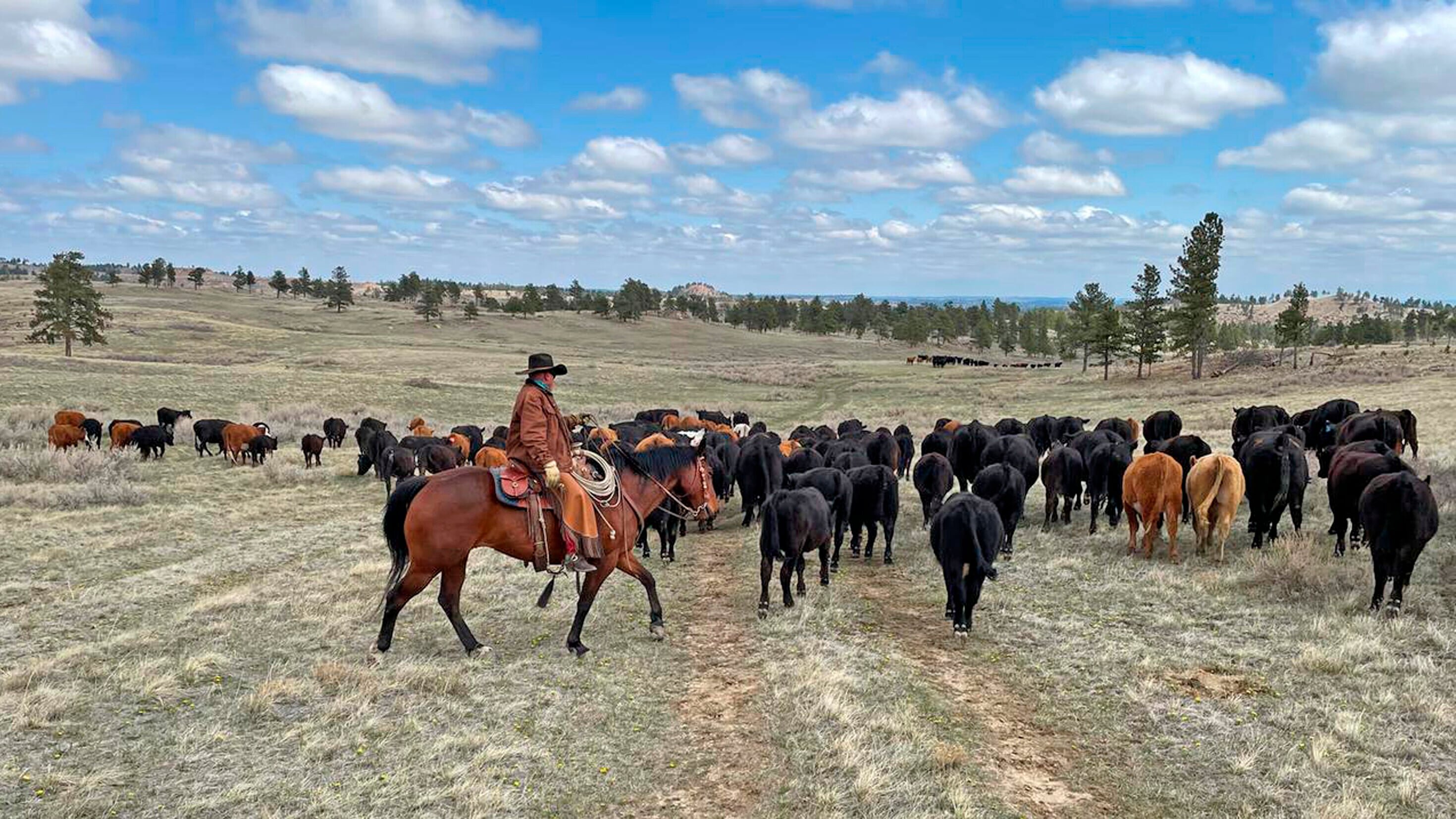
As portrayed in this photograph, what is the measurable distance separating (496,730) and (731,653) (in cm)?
287

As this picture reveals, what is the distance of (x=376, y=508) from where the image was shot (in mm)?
17703

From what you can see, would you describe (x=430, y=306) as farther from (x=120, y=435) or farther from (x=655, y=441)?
(x=655, y=441)

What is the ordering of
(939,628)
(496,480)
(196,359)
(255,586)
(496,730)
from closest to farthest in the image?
(496,730) < (496,480) < (939,628) < (255,586) < (196,359)

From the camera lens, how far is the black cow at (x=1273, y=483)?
11805mm

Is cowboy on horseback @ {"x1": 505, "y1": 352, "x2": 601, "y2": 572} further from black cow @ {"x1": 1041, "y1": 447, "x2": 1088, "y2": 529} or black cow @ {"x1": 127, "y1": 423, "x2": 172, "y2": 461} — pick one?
black cow @ {"x1": 127, "y1": 423, "x2": 172, "y2": 461}

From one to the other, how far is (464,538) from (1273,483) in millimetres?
11664

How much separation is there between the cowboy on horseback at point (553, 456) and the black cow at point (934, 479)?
771 centimetres

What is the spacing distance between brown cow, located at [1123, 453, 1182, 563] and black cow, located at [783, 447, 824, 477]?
20.0 ft

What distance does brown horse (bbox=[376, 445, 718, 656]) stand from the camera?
834 centimetres

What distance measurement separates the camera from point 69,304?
59.0 metres

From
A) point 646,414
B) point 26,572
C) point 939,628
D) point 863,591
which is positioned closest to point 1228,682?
point 939,628

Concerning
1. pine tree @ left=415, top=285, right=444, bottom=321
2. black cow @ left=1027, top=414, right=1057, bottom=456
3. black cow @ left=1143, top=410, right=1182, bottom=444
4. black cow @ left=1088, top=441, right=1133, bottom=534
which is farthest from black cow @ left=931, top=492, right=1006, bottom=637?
pine tree @ left=415, top=285, right=444, bottom=321

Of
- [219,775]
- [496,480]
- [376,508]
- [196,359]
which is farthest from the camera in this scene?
[196,359]

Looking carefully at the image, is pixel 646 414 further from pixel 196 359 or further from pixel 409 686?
pixel 196 359
